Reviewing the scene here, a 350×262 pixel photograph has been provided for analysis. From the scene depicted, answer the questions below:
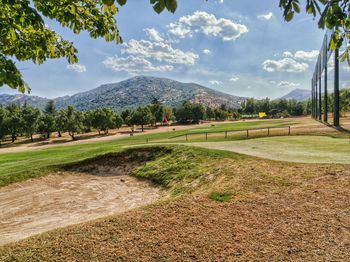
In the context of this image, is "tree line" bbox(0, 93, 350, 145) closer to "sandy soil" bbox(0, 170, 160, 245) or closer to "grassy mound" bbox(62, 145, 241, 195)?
"grassy mound" bbox(62, 145, 241, 195)

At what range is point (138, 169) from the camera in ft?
49.9

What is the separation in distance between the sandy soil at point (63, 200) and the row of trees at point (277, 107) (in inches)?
5120

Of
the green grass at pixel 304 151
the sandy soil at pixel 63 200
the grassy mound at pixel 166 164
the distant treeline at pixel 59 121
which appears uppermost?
the distant treeline at pixel 59 121

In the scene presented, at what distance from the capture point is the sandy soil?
340 inches

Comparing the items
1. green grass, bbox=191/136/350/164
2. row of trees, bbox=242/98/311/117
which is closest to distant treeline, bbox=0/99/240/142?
green grass, bbox=191/136/350/164

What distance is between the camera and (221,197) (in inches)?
286

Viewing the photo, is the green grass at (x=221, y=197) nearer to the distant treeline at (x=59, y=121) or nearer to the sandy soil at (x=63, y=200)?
the sandy soil at (x=63, y=200)

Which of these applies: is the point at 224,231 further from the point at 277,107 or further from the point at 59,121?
the point at 277,107

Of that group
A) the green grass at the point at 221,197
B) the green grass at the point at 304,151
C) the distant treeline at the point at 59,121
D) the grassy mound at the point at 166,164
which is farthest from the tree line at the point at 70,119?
the green grass at the point at 221,197

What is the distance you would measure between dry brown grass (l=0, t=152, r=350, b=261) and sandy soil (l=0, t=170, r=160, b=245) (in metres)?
3.24

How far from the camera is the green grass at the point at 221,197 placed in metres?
7.06

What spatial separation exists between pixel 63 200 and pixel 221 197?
7.54m

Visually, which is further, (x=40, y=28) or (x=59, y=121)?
(x=59, y=121)

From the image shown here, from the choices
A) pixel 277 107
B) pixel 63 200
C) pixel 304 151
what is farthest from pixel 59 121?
pixel 277 107
